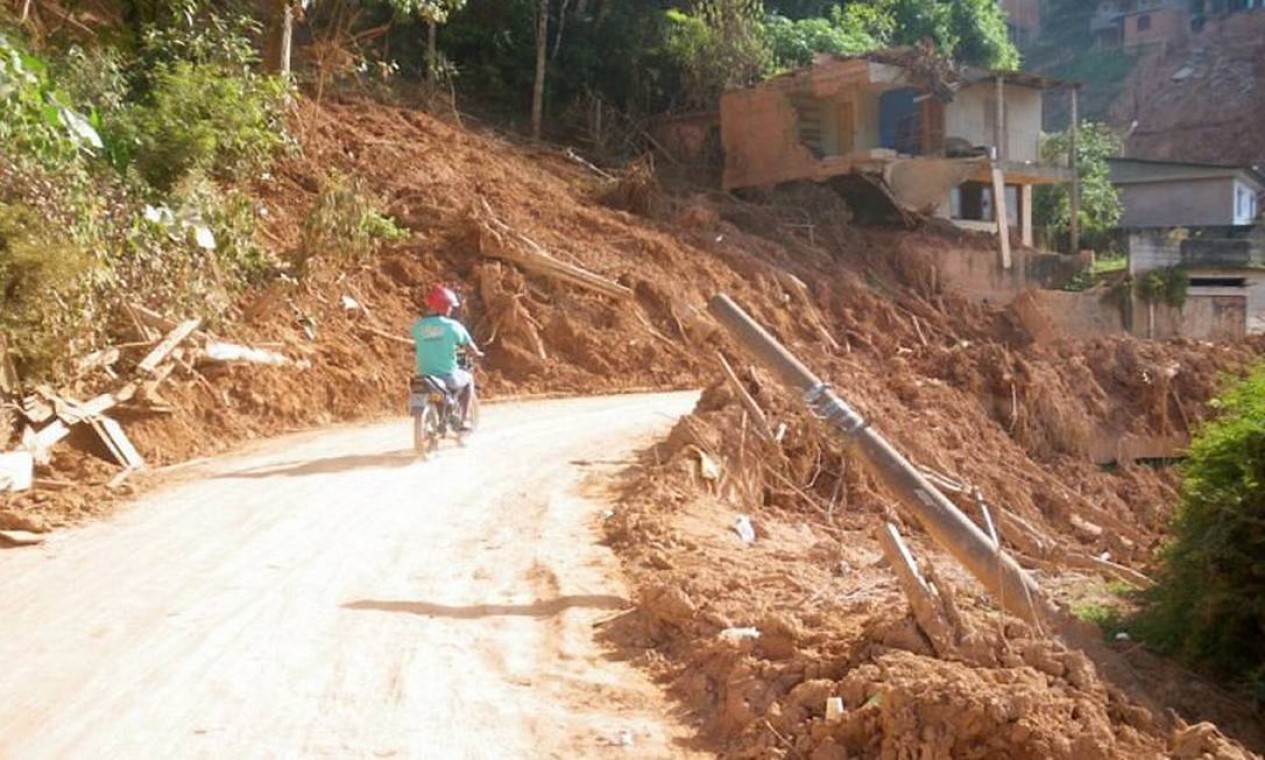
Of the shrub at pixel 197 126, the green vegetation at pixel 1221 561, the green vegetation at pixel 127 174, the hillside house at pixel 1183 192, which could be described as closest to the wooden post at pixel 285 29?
the green vegetation at pixel 127 174

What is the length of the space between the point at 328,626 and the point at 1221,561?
537 cm

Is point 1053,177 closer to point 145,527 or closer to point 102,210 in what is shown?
point 102,210

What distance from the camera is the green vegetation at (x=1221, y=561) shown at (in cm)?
768

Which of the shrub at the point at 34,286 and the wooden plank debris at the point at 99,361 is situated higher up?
the shrub at the point at 34,286

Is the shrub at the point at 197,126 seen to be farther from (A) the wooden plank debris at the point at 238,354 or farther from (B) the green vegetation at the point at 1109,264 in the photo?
(B) the green vegetation at the point at 1109,264

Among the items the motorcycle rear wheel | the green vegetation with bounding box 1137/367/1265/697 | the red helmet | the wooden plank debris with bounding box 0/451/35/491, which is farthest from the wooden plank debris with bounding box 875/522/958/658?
the red helmet

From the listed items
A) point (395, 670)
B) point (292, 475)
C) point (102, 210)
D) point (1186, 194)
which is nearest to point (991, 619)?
point (395, 670)

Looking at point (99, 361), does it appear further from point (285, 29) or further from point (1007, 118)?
point (1007, 118)

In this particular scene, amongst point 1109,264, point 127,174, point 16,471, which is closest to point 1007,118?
point 1109,264

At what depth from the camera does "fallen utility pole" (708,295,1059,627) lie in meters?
7.09

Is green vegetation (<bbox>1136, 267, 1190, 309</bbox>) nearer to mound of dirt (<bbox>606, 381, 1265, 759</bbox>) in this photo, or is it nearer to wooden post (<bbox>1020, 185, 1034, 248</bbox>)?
wooden post (<bbox>1020, 185, 1034, 248</bbox>)

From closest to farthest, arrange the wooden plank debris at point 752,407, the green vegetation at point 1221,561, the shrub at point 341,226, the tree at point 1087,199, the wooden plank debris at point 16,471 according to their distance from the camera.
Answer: the green vegetation at point 1221,561
the wooden plank debris at point 16,471
the wooden plank debris at point 752,407
the shrub at point 341,226
the tree at point 1087,199

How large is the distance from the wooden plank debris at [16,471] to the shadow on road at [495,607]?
13.1 ft

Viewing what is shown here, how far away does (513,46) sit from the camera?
32.3 metres
